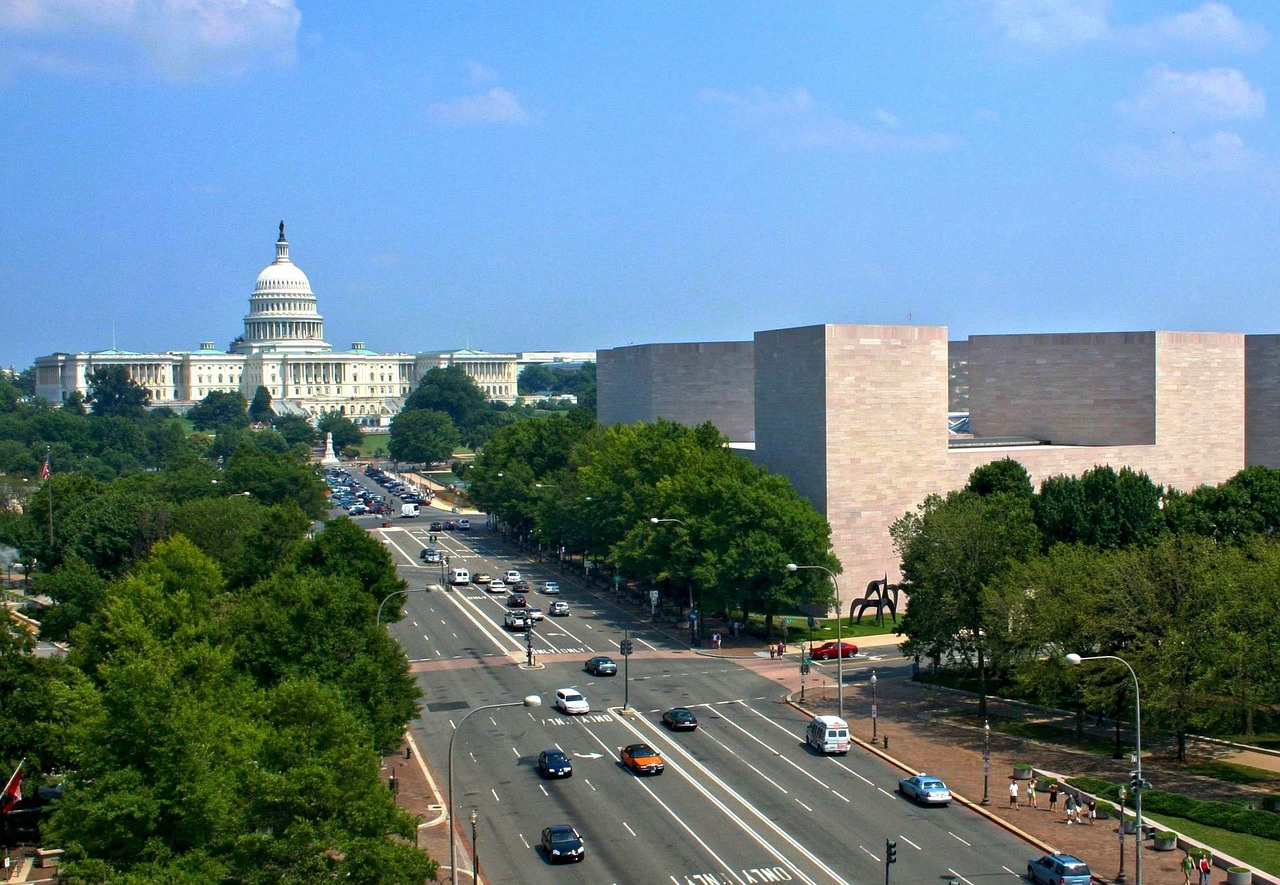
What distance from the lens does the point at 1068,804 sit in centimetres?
4206

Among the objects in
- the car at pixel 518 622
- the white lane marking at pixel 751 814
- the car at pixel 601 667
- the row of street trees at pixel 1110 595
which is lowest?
the white lane marking at pixel 751 814

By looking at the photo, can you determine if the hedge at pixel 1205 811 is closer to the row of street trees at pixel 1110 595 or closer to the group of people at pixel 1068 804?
the group of people at pixel 1068 804

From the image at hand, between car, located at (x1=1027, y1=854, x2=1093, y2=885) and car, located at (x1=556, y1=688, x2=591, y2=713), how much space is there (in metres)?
23.4

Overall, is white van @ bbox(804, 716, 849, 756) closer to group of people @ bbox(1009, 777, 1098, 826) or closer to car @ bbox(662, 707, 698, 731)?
car @ bbox(662, 707, 698, 731)

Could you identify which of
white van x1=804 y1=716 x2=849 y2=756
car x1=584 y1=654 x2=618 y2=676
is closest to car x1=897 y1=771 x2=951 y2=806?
white van x1=804 y1=716 x2=849 y2=756

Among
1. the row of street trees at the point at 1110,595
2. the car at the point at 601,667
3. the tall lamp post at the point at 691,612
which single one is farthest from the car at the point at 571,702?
the tall lamp post at the point at 691,612

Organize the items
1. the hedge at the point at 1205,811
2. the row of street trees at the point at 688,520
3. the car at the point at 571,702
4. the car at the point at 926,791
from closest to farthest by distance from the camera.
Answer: the hedge at the point at 1205,811 → the car at the point at 926,791 → the car at the point at 571,702 → the row of street trees at the point at 688,520

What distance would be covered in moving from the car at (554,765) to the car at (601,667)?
16.3 m

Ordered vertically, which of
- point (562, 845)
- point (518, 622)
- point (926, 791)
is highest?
point (518, 622)

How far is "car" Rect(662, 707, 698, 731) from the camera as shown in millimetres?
53344

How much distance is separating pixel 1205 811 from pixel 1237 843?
236cm

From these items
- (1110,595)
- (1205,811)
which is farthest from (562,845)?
(1110,595)

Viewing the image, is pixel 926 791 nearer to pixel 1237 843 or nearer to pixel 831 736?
pixel 831 736

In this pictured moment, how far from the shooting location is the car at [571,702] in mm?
56344
